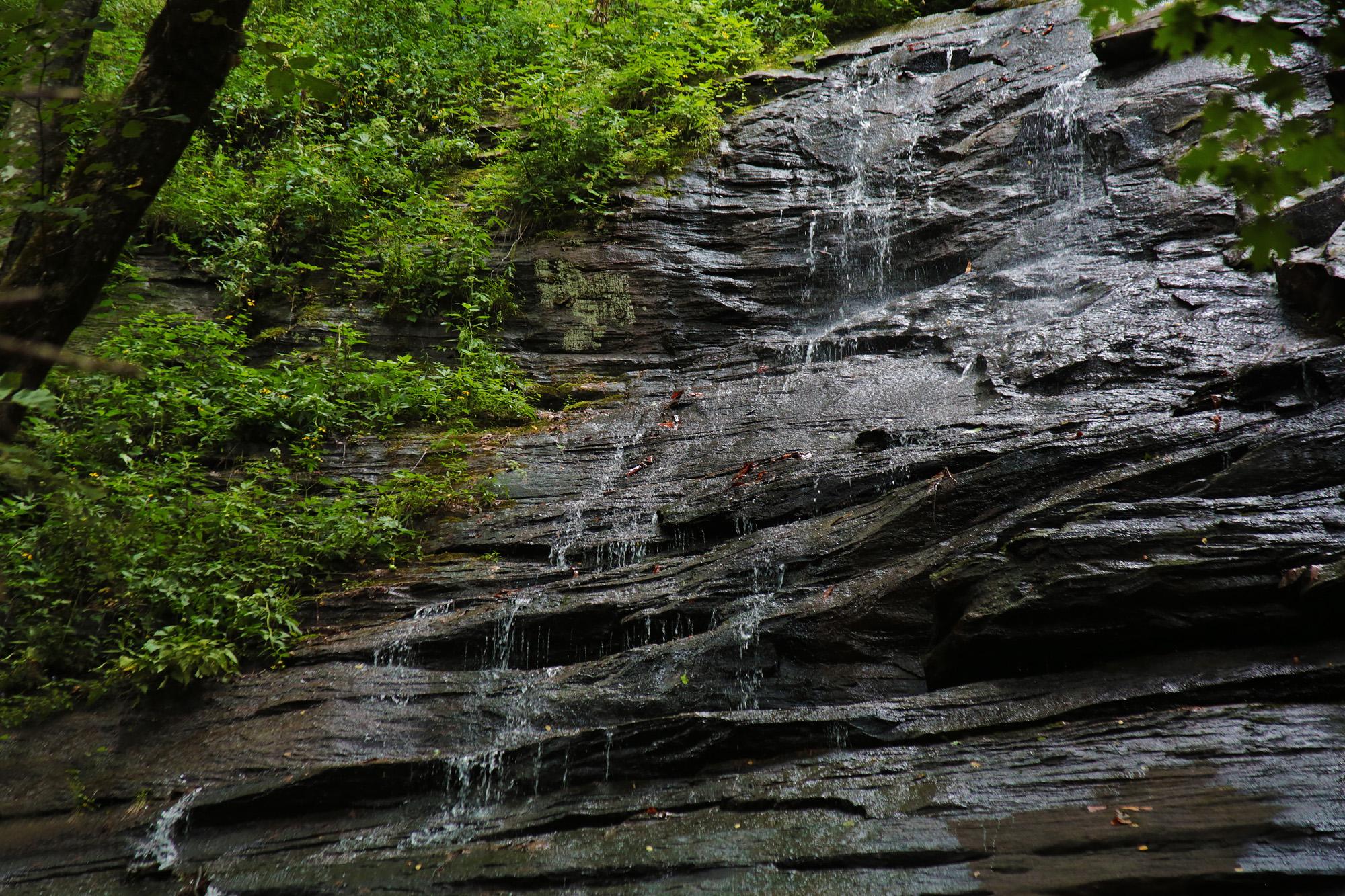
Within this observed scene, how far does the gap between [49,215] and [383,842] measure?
4138 millimetres

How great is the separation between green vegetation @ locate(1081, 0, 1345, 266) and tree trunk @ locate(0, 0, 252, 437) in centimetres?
273

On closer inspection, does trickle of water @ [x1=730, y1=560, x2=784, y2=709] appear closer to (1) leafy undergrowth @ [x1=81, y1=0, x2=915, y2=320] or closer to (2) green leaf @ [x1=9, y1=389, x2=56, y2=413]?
(2) green leaf @ [x1=9, y1=389, x2=56, y2=413]

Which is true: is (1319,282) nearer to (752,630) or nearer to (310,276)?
(752,630)

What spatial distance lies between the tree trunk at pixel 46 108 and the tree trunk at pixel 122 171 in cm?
6

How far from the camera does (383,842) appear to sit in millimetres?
5379

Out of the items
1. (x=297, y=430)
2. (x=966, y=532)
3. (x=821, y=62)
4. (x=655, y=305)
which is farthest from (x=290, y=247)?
(x=966, y=532)

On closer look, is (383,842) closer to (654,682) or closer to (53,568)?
(654,682)

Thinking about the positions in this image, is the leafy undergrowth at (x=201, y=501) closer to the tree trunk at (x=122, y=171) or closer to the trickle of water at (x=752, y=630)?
the tree trunk at (x=122, y=171)

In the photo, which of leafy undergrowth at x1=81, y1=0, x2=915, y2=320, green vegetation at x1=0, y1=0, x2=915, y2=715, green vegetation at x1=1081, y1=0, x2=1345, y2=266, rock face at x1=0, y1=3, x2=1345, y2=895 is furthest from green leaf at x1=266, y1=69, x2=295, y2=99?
leafy undergrowth at x1=81, y1=0, x2=915, y2=320

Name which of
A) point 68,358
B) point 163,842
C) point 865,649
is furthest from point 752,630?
point 68,358

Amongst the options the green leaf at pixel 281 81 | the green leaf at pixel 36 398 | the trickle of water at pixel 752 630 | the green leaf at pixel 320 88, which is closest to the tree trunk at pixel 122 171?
the green leaf at pixel 281 81

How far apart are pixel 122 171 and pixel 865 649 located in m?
5.11

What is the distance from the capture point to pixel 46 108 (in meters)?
4.12

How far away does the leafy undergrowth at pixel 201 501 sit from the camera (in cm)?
684
